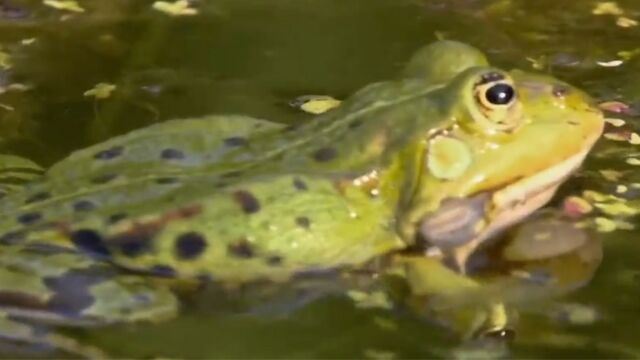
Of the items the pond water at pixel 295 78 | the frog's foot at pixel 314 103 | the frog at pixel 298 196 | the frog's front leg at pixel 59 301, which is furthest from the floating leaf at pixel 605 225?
the frog's front leg at pixel 59 301

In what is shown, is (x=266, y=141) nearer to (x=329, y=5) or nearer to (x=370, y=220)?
(x=370, y=220)

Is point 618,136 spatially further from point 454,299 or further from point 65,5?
point 65,5

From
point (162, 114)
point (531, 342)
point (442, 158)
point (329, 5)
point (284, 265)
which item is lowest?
point (531, 342)

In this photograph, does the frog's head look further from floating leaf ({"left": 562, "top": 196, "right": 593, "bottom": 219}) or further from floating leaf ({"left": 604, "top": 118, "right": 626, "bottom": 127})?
floating leaf ({"left": 604, "top": 118, "right": 626, "bottom": 127})

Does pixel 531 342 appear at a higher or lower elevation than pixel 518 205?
lower

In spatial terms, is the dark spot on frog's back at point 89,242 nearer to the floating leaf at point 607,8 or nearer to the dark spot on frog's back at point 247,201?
the dark spot on frog's back at point 247,201

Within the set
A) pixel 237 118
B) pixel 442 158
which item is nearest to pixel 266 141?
pixel 237 118
